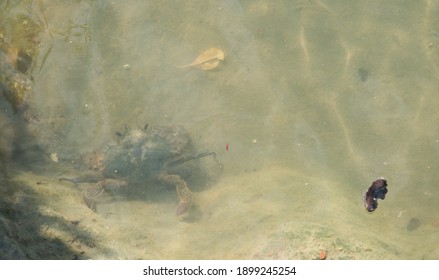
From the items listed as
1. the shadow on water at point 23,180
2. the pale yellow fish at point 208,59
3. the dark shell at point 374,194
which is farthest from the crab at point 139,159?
the dark shell at point 374,194

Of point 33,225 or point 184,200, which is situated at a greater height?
point 33,225

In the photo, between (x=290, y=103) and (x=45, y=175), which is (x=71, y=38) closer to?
(x=45, y=175)

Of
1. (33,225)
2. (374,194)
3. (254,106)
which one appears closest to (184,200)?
(254,106)

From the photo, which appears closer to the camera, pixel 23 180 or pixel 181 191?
pixel 23 180

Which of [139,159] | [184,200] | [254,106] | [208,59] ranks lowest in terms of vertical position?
[184,200]

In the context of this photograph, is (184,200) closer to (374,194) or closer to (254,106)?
(254,106)

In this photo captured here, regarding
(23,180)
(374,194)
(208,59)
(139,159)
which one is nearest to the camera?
(23,180)
